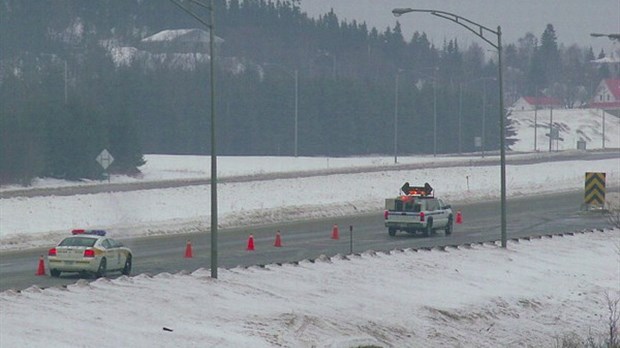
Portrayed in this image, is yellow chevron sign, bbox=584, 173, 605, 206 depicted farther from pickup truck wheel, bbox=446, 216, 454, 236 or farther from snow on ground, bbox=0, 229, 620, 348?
snow on ground, bbox=0, 229, 620, 348

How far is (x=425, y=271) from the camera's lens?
36531 millimetres

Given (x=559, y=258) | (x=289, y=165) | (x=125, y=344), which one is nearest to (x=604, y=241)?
(x=559, y=258)

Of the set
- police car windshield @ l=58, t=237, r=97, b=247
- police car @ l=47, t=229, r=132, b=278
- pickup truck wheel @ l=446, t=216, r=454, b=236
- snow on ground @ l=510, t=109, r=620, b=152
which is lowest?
pickup truck wheel @ l=446, t=216, r=454, b=236

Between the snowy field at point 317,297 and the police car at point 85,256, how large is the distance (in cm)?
297

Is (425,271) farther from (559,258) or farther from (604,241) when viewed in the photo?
(604,241)

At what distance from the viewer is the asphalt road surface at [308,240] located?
3825cm

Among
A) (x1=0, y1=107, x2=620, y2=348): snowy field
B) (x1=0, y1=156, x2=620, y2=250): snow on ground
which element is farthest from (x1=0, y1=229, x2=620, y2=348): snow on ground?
(x1=0, y1=156, x2=620, y2=250): snow on ground

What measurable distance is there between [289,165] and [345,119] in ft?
111

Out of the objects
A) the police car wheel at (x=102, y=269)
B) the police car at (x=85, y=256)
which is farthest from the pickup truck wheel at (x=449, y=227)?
the police car wheel at (x=102, y=269)

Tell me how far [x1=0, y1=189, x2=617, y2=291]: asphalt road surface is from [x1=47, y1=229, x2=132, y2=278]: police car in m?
0.35

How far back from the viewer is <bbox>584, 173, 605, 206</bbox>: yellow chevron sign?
6297 centimetres

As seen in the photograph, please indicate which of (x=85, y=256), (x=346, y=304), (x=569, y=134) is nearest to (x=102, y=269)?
(x=85, y=256)

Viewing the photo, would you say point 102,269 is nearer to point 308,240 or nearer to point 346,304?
point 346,304

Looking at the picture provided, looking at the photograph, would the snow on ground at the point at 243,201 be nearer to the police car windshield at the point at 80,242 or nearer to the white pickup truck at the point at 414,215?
the white pickup truck at the point at 414,215
